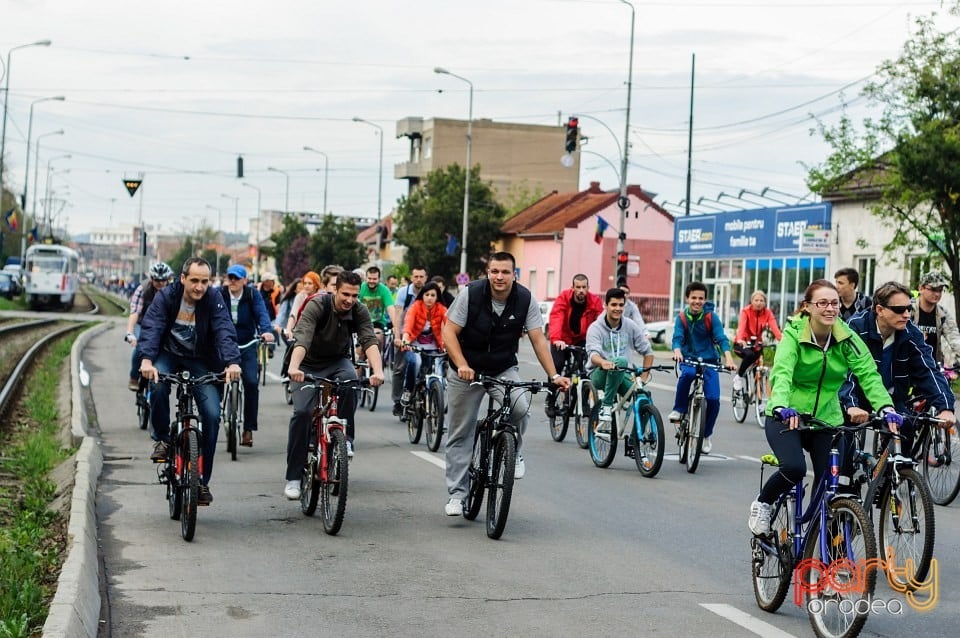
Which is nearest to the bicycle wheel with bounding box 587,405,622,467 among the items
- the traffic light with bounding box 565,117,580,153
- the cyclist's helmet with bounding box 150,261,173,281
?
the cyclist's helmet with bounding box 150,261,173,281

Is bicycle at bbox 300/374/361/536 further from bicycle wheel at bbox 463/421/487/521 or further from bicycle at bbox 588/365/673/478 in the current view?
bicycle at bbox 588/365/673/478

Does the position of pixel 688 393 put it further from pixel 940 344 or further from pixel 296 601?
pixel 296 601

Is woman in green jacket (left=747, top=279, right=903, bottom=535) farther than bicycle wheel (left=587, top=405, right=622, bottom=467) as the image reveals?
No

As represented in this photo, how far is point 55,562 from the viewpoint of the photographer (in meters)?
7.96

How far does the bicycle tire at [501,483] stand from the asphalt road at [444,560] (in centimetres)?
12

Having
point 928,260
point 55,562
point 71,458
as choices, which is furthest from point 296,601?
point 928,260

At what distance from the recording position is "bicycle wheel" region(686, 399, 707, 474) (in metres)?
13.0

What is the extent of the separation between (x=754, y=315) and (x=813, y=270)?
2639 cm

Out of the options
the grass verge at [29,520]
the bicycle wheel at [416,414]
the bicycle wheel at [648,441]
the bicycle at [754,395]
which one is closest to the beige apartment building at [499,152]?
the bicycle at [754,395]

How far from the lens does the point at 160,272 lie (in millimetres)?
13250

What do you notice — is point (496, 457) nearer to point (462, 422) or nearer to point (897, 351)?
point (462, 422)

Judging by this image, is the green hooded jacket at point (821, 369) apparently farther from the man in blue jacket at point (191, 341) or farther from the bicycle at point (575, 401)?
the bicycle at point (575, 401)

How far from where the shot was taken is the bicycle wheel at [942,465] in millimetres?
11312

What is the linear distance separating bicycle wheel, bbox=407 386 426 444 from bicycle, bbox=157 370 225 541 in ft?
17.2
